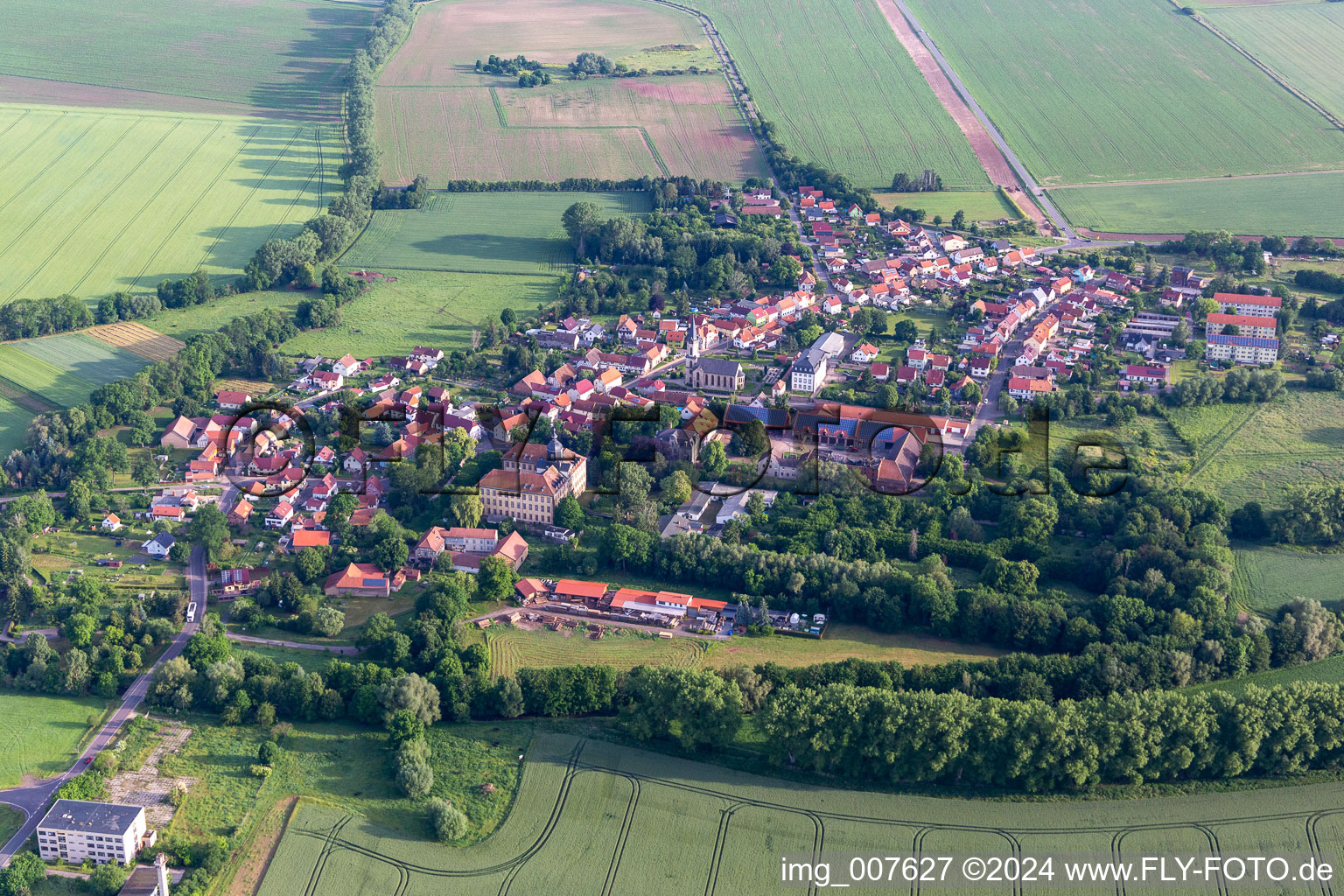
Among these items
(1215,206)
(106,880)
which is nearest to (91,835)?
(106,880)

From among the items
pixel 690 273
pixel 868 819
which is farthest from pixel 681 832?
pixel 690 273

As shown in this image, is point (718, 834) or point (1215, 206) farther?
point (1215, 206)

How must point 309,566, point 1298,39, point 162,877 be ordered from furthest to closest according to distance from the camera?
point 1298,39 < point 309,566 < point 162,877

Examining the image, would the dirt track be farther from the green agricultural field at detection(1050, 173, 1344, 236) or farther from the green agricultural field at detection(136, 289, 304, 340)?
the green agricultural field at detection(136, 289, 304, 340)

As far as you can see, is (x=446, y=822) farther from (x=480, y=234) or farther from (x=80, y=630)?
(x=480, y=234)

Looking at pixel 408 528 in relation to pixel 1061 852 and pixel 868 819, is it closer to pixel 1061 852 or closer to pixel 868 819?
pixel 868 819

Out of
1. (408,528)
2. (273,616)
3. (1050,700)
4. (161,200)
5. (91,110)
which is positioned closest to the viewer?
(1050,700)

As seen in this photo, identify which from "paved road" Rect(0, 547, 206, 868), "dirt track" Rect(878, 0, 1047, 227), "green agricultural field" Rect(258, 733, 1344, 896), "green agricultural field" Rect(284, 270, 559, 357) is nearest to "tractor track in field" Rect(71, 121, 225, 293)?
"green agricultural field" Rect(284, 270, 559, 357)
